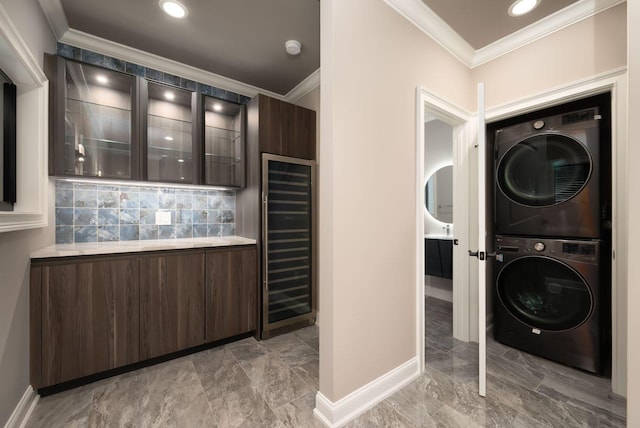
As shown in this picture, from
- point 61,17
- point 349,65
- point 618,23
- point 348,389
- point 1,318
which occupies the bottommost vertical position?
point 348,389

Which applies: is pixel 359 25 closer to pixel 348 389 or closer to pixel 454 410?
pixel 348 389

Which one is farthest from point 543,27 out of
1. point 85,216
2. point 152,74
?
point 85,216

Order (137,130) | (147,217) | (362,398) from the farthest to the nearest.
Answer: (147,217) → (137,130) → (362,398)

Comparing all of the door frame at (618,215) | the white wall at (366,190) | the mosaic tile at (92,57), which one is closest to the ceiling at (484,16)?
the white wall at (366,190)

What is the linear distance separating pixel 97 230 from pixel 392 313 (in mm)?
2558

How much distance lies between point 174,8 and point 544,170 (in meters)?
3.10

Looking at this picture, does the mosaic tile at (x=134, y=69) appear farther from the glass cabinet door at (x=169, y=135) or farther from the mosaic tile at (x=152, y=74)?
the glass cabinet door at (x=169, y=135)

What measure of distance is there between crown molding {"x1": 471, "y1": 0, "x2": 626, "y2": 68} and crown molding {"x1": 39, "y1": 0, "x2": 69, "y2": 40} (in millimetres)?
3328

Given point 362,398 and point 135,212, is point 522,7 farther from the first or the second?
point 135,212

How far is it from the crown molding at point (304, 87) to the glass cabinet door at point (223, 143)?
0.75m

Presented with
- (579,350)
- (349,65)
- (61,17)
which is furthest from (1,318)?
(579,350)

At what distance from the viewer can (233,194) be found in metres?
2.94

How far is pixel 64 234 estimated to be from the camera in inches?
81.7

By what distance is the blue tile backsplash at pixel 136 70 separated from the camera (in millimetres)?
2082
